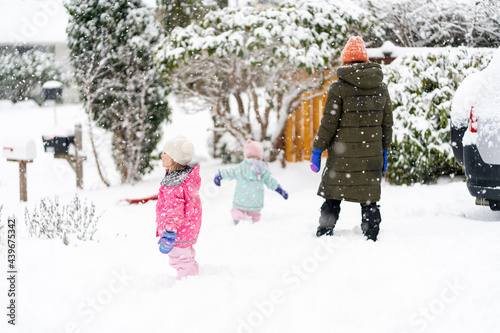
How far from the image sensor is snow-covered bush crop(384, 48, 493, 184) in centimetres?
650

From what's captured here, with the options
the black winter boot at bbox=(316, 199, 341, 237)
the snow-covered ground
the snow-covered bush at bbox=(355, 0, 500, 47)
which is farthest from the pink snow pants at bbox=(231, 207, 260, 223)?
the snow-covered bush at bbox=(355, 0, 500, 47)

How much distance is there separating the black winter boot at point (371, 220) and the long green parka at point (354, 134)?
0.29 feet

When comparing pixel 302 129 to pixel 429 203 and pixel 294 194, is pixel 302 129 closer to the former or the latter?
pixel 294 194

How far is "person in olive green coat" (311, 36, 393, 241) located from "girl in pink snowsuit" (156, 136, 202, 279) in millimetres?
1168

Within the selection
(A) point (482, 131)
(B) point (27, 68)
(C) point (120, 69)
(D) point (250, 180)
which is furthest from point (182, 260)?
(B) point (27, 68)

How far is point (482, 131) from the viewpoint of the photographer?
396 cm

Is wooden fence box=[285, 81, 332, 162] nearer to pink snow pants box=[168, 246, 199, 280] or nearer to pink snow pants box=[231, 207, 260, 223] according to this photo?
pink snow pants box=[231, 207, 260, 223]

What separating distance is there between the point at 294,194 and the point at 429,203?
81.1 inches

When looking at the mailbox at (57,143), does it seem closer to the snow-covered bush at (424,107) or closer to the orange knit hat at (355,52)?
the snow-covered bush at (424,107)

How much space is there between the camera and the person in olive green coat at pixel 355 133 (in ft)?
11.9

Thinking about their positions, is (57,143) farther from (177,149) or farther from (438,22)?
(438,22)

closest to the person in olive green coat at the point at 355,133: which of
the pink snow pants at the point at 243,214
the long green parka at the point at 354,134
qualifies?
the long green parka at the point at 354,134

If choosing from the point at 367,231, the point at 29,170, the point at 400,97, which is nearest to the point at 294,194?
the point at 400,97

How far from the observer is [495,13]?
8.55 meters
